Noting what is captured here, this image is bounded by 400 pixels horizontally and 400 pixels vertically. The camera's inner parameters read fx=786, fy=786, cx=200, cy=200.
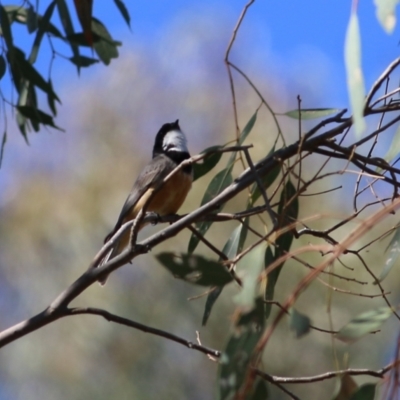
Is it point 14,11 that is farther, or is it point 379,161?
point 14,11

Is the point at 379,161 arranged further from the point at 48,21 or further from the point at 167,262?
the point at 48,21

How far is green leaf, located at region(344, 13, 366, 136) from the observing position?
1.13 meters

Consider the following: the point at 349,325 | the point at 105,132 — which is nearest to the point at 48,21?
the point at 349,325

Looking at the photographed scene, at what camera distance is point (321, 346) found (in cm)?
721

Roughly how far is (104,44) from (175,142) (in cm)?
125

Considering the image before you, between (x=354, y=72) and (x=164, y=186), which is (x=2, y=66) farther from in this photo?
(x=354, y=72)

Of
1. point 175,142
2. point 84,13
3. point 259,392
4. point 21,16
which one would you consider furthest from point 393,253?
point 175,142

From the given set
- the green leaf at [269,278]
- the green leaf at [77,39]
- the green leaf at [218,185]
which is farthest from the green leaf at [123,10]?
the green leaf at [269,278]

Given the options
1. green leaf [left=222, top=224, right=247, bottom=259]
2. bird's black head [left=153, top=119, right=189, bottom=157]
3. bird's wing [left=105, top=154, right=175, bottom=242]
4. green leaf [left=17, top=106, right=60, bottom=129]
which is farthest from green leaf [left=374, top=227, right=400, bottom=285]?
bird's black head [left=153, top=119, right=189, bottom=157]

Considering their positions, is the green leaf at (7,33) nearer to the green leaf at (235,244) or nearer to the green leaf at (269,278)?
the green leaf at (235,244)

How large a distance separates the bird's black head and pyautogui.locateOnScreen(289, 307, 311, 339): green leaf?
2.60 meters

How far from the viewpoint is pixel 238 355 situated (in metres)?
1.18

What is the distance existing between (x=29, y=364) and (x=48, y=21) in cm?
666

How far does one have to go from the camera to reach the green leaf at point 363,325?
1.23 m
